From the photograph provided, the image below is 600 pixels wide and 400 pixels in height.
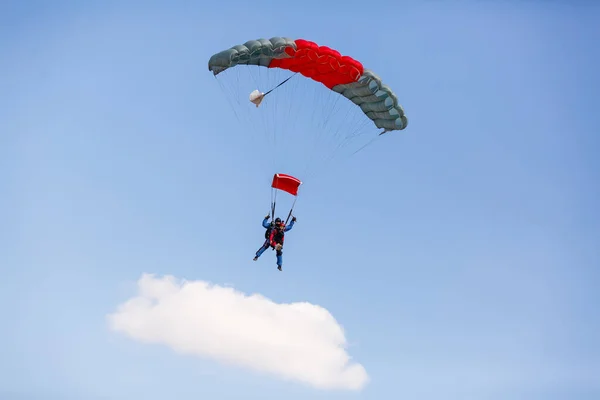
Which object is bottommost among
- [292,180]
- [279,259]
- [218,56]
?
[279,259]

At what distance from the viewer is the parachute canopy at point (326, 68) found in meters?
26.0

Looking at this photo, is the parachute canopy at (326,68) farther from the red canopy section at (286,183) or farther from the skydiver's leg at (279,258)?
the skydiver's leg at (279,258)

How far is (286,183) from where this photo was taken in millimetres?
28250

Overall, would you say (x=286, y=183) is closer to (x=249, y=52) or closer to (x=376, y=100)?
(x=376, y=100)

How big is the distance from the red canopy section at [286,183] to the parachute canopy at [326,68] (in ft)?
9.33

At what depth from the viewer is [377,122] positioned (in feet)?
94.2

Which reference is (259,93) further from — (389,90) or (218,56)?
(389,90)

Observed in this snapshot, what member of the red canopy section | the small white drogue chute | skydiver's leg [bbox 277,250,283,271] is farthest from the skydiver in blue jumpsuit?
the small white drogue chute

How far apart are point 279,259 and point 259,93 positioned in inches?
233

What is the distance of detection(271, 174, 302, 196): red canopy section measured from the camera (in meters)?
28.2

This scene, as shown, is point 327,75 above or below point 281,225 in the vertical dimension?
above

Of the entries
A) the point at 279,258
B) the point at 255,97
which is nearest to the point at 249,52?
the point at 255,97

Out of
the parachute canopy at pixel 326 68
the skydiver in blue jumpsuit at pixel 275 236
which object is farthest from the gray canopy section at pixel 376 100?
the skydiver in blue jumpsuit at pixel 275 236

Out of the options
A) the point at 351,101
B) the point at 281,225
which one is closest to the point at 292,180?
the point at 281,225
